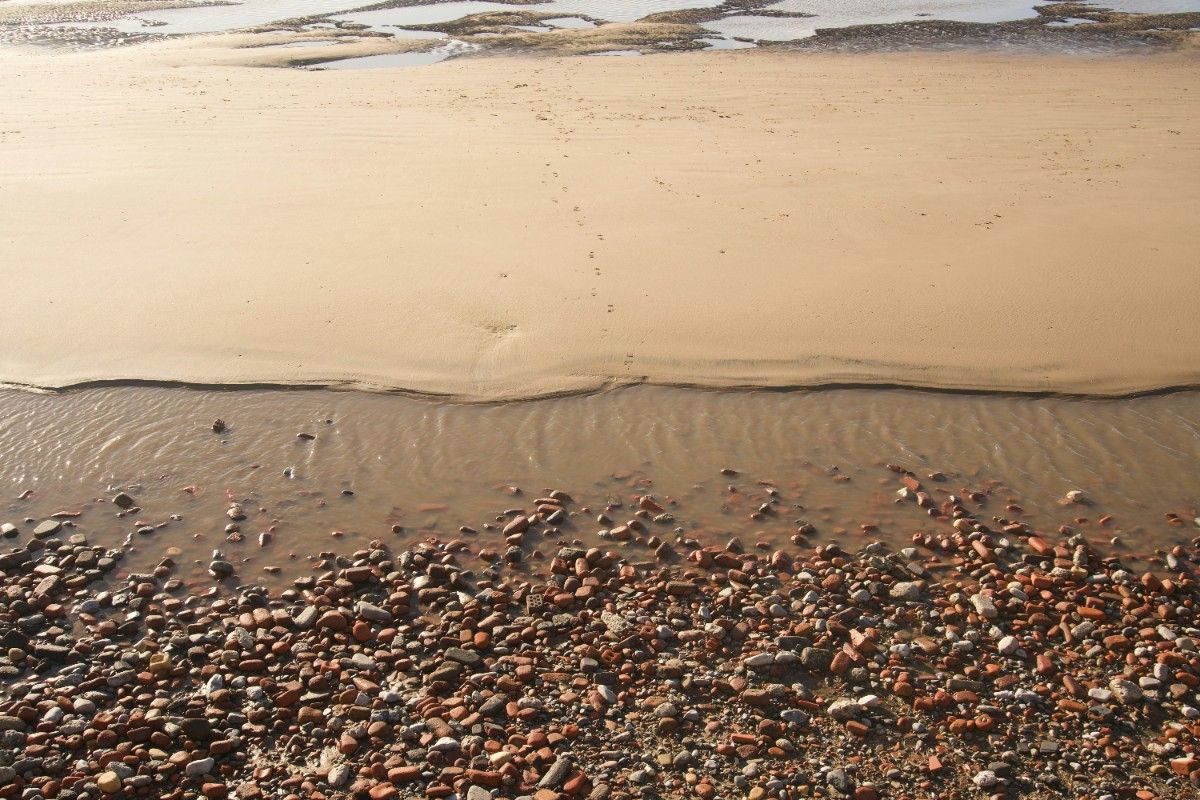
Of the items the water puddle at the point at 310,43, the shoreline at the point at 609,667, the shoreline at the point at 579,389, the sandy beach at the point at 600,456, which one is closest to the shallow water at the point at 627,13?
the water puddle at the point at 310,43

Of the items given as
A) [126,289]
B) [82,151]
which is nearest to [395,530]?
[126,289]

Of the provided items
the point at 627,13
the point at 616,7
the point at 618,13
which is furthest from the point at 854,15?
the point at 616,7

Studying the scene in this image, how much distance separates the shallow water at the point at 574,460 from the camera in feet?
15.6

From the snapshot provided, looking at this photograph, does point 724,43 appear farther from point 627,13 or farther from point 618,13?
point 618,13

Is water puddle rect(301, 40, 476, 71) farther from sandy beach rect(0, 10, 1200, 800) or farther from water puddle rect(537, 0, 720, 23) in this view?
sandy beach rect(0, 10, 1200, 800)

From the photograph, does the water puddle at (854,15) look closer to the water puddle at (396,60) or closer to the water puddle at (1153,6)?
the water puddle at (1153,6)

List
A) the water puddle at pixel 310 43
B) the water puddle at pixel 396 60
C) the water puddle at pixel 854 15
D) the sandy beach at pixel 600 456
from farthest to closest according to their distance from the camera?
the water puddle at pixel 854 15, the water puddle at pixel 310 43, the water puddle at pixel 396 60, the sandy beach at pixel 600 456

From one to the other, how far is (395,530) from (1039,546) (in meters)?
2.95

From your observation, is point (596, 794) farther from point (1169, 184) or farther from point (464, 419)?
point (1169, 184)

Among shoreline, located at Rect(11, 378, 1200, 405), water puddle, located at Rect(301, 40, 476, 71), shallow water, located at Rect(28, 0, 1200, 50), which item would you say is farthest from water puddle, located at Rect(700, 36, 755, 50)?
shoreline, located at Rect(11, 378, 1200, 405)

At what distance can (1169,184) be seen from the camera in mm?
9039

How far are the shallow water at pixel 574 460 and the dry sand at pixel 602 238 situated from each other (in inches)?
10.6

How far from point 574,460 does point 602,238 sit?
2962 mm

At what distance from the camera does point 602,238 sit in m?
7.82
